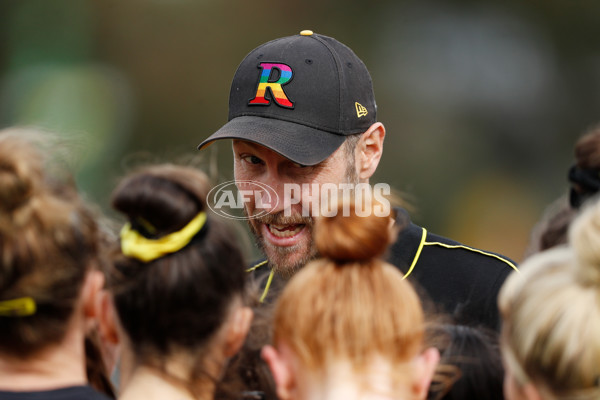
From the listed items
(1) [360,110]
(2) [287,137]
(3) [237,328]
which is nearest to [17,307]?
(3) [237,328]

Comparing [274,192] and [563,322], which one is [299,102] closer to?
[274,192]

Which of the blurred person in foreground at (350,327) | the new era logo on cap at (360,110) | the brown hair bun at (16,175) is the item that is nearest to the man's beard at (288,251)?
the new era logo on cap at (360,110)

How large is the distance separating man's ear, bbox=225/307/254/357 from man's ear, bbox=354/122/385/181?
104 centimetres

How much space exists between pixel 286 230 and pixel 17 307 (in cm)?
116

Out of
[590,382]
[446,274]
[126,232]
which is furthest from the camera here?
[446,274]

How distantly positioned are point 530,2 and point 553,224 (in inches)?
266

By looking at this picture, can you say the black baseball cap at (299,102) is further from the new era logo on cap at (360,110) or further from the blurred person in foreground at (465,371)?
the blurred person in foreground at (465,371)

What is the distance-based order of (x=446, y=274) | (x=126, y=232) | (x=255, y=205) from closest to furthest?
(x=126, y=232) → (x=446, y=274) → (x=255, y=205)

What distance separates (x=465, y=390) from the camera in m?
1.62

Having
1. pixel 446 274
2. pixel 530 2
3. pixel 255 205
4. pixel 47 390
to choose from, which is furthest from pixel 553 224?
pixel 530 2

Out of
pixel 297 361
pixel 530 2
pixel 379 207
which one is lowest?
pixel 297 361

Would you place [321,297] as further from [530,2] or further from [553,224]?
[530,2]

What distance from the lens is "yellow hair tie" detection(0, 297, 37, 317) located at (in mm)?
1434

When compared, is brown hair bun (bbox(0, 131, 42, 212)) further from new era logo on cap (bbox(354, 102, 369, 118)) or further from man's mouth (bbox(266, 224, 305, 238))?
new era logo on cap (bbox(354, 102, 369, 118))
